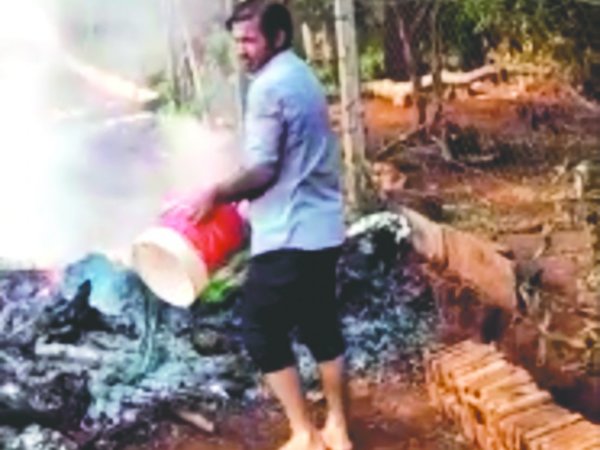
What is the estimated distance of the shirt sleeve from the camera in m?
4.84

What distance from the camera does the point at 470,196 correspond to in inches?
415

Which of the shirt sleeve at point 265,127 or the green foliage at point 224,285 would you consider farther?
the green foliage at point 224,285

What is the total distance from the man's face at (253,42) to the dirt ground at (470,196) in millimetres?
1717

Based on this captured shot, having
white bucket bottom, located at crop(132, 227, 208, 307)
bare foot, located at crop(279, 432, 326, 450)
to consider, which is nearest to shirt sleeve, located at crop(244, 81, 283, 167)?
white bucket bottom, located at crop(132, 227, 208, 307)

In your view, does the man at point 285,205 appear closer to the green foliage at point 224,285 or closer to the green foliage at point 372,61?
the green foliage at point 224,285

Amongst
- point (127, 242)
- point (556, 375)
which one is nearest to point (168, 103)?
point (127, 242)

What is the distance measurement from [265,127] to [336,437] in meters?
1.45

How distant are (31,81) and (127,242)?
33.1 feet

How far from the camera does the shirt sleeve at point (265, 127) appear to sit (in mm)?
4844

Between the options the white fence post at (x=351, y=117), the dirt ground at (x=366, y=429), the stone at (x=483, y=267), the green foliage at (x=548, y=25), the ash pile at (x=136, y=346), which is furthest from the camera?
the white fence post at (x=351, y=117)

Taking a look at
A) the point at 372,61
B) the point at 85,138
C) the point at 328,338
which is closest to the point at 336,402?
the point at 328,338

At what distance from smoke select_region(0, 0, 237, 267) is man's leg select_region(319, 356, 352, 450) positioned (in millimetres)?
2045

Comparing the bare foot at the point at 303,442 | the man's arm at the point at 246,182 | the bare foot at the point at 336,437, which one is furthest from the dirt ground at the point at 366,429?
the man's arm at the point at 246,182

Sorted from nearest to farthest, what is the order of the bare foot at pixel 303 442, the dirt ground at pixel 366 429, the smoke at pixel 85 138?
the bare foot at pixel 303 442 → the dirt ground at pixel 366 429 → the smoke at pixel 85 138
